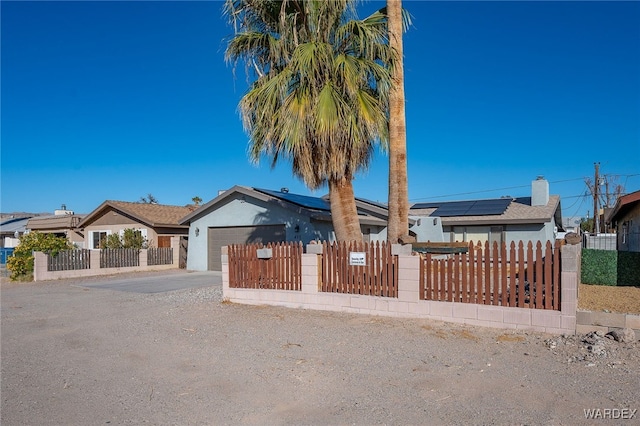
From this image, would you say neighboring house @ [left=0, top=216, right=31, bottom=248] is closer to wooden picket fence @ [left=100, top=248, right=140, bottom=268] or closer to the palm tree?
wooden picket fence @ [left=100, top=248, right=140, bottom=268]

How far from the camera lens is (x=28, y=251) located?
19.7 meters

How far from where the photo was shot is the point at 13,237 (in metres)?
41.4

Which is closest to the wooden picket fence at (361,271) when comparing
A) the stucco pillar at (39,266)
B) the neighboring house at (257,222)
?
the neighboring house at (257,222)

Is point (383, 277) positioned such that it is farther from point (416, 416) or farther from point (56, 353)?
point (56, 353)

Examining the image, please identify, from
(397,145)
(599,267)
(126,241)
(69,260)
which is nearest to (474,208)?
(599,267)

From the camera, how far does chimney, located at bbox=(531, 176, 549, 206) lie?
26.1 meters

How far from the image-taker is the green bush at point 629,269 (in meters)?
13.1

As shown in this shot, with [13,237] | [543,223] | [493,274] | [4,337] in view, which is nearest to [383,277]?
[493,274]

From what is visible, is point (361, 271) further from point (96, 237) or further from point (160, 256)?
point (96, 237)

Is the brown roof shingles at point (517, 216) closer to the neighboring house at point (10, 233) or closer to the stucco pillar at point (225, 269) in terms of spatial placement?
the stucco pillar at point (225, 269)

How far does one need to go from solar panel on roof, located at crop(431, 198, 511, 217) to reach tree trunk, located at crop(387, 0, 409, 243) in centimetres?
1501

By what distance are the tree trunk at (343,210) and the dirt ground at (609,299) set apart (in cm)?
525


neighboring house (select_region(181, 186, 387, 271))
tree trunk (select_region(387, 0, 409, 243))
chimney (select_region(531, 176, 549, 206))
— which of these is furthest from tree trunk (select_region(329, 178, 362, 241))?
chimney (select_region(531, 176, 549, 206))

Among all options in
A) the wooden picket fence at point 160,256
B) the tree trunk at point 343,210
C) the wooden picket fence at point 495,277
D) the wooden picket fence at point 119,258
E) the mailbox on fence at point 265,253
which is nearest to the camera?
the wooden picket fence at point 495,277
